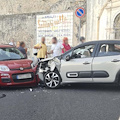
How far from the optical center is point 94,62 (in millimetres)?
6477

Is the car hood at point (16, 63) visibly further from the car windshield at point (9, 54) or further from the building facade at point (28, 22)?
the building facade at point (28, 22)

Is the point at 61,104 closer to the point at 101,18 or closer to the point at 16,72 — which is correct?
the point at 16,72

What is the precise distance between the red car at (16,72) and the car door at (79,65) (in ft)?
3.81

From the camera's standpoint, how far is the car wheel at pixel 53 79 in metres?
7.01

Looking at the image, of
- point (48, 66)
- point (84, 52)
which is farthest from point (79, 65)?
point (48, 66)

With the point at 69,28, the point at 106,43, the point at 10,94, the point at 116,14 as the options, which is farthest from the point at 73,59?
the point at 69,28

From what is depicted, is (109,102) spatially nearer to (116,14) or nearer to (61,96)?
(61,96)

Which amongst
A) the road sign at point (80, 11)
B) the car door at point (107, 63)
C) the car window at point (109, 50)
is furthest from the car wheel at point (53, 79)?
the road sign at point (80, 11)

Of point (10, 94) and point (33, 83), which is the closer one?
point (10, 94)

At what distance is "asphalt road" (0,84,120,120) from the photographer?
434cm

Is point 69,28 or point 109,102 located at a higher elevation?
point 69,28

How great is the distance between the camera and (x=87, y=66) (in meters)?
6.55

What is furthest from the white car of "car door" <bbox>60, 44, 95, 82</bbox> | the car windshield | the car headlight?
the car windshield

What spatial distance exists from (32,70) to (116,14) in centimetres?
760
